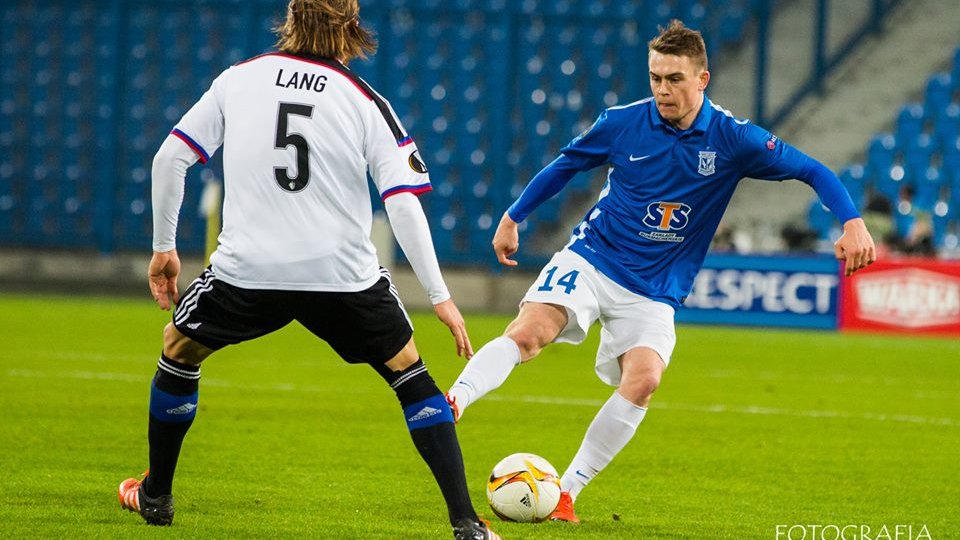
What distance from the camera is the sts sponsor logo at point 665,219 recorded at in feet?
19.9

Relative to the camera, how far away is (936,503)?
6.38 m

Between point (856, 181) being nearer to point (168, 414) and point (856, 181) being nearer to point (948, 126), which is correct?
point (948, 126)

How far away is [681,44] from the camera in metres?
A: 5.78

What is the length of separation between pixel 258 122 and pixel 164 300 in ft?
2.62

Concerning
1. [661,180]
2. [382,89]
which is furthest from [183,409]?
[382,89]

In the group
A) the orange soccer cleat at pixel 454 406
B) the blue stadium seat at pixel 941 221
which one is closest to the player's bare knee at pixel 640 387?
the orange soccer cleat at pixel 454 406

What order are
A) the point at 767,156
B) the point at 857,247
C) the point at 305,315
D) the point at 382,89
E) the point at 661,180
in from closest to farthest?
the point at 305,315
the point at 857,247
the point at 767,156
the point at 661,180
the point at 382,89

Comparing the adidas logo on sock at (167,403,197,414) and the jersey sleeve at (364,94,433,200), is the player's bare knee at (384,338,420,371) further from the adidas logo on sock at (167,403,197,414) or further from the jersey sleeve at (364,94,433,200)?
the adidas logo on sock at (167,403,197,414)

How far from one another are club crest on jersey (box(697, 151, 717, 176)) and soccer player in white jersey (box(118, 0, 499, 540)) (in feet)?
5.34

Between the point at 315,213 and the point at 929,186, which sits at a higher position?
the point at 929,186

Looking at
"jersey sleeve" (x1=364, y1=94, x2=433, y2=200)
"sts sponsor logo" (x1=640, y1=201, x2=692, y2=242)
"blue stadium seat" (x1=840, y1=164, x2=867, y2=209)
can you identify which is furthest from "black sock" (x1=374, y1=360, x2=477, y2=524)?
"blue stadium seat" (x1=840, y1=164, x2=867, y2=209)

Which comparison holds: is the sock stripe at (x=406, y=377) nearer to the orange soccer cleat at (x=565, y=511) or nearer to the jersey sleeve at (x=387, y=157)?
the jersey sleeve at (x=387, y=157)

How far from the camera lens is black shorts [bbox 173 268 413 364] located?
15.7 feet
